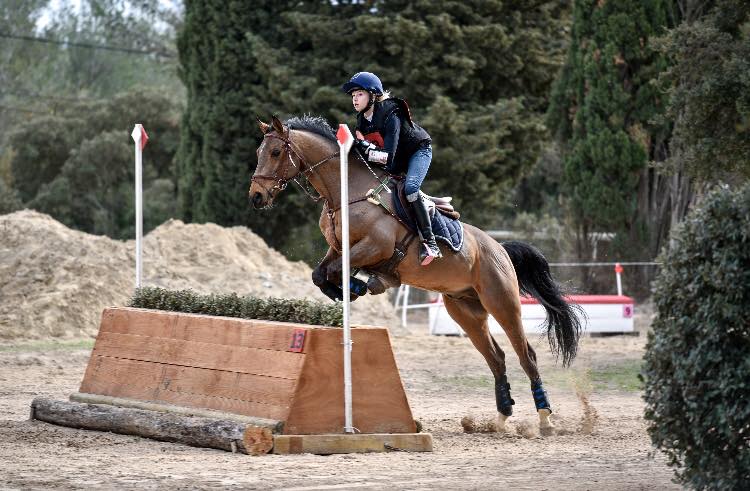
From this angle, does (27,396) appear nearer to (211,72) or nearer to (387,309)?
(387,309)

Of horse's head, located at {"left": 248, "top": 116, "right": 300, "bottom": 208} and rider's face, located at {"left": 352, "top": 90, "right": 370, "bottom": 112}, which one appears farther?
rider's face, located at {"left": 352, "top": 90, "right": 370, "bottom": 112}

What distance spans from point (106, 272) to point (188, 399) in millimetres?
10598

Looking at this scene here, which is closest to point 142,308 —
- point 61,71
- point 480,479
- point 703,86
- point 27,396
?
point 27,396

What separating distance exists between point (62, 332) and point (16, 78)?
3208 cm

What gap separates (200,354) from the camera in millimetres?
7812

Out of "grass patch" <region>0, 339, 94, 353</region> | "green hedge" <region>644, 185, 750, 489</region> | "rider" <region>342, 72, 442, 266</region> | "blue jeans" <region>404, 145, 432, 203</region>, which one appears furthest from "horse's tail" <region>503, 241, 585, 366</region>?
"grass patch" <region>0, 339, 94, 353</region>

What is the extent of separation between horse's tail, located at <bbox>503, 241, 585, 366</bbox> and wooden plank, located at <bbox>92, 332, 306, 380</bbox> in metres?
2.99

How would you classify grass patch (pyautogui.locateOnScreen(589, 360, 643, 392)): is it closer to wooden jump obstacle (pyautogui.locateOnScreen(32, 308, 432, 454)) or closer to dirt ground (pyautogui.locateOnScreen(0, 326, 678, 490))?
dirt ground (pyautogui.locateOnScreen(0, 326, 678, 490))

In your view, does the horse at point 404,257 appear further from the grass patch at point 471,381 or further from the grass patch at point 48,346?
the grass patch at point 48,346

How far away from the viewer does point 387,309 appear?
20.0 meters

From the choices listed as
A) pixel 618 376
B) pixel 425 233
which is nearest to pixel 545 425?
pixel 425 233

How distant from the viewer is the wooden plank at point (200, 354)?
23.7 ft

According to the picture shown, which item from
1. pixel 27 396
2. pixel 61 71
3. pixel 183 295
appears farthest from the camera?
pixel 61 71

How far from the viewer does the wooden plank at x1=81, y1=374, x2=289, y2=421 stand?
7219 millimetres
